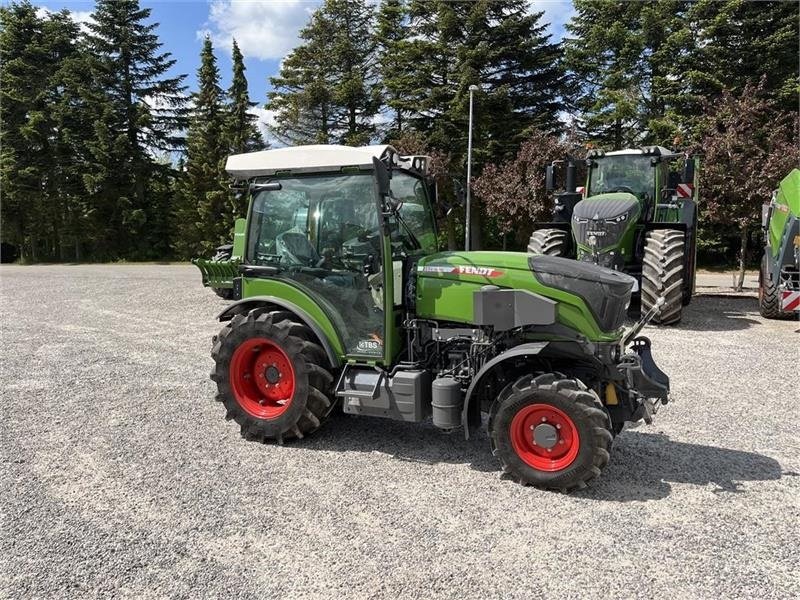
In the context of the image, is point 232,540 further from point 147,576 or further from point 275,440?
point 275,440

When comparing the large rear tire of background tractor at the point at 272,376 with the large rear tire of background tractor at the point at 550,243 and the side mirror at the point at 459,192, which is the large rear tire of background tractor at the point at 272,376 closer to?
the side mirror at the point at 459,192

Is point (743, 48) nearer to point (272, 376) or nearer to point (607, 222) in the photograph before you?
point (607, 222)

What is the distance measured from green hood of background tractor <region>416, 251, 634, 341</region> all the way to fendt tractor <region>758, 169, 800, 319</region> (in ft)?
21.6

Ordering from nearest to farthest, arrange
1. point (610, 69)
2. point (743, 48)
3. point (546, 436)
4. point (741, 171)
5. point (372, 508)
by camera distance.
Result: point (372, 508), point (546, 436), point (741, 171), point (743, 48), point (610, 69)

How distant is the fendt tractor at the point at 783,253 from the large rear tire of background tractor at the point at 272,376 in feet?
26.8

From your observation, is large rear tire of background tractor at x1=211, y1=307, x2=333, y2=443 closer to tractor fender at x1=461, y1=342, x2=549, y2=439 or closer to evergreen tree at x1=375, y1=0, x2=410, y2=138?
tractor fender at x1=461, y1=342, x2=549, y2=439

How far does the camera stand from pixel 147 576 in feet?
9.91

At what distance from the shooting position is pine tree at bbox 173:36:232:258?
32125 mm

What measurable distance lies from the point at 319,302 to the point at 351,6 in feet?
105

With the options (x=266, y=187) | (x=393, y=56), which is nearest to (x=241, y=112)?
(x=393, y=56)

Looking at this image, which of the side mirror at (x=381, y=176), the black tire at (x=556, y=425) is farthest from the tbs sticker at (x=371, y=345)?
the side mirror at (x=381, y=176)

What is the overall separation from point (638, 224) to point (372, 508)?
27.5 ft

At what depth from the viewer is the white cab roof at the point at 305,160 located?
4422mm

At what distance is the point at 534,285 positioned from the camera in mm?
4137
